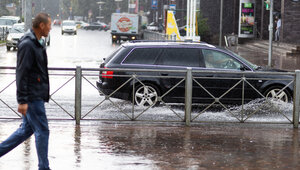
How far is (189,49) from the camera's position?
12.7m

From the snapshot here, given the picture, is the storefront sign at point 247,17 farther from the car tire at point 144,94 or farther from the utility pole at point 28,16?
the car tire at point 144,94

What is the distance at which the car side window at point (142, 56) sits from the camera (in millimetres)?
12555

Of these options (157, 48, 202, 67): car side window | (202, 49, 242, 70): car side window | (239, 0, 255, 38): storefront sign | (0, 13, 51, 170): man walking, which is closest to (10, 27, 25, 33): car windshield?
(239, 0, 255, 38): storefront sign

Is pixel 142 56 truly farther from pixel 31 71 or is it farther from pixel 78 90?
pixel 31 71

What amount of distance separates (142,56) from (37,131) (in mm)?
6460

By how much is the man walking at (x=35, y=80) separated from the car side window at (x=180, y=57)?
21.0 feet

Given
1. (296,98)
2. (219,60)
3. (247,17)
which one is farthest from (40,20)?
(247,17)

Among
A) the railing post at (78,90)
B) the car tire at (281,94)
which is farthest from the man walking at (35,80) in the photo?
the car tire at (281,94)

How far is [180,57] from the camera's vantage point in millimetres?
12633

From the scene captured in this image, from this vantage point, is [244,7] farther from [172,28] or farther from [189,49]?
[189,49]

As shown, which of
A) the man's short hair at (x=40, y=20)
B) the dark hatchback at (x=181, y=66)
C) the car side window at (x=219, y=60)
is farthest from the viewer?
the car side window at (x=219, y=60)

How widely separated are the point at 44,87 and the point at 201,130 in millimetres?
4120

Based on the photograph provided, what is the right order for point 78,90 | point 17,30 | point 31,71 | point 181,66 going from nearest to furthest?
1. point 31,71
2. point 78,90
3. point 181,66
4. point 17,30

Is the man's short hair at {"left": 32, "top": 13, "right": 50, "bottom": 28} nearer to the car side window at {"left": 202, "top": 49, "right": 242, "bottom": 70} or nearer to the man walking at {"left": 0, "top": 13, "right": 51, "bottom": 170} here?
the man walking at {"left": 0, "top": 13, "right": 51, "bottom": 170}
